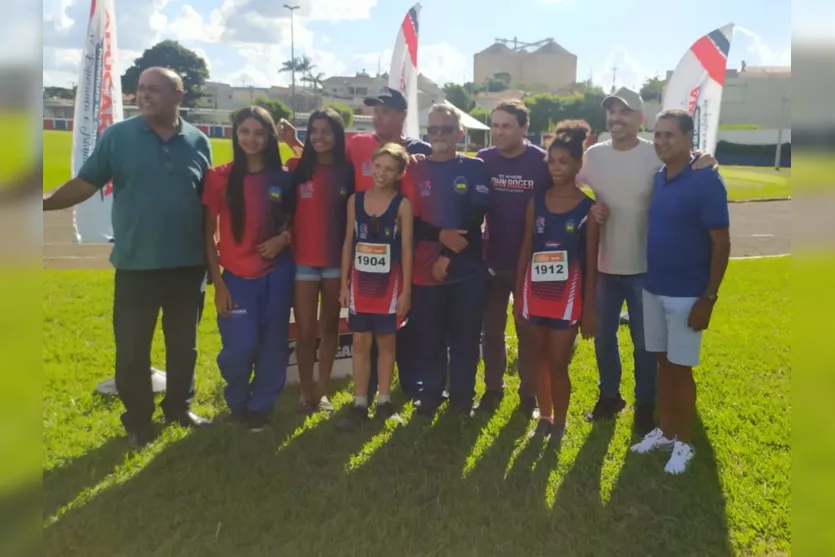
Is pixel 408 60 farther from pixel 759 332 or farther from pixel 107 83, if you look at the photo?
pixel 759 332

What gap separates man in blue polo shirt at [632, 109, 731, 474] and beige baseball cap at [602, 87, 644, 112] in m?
0.39

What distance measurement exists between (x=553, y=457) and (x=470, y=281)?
1.19m

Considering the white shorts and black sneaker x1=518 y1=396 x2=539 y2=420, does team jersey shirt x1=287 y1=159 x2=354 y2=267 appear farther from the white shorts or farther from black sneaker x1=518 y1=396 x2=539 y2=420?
the white shorts

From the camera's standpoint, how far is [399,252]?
4.13 meters

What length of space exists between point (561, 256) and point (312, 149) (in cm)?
167

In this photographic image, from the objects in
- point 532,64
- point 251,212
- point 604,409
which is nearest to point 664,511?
point 604,409

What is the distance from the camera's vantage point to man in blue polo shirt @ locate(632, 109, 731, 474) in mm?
3445

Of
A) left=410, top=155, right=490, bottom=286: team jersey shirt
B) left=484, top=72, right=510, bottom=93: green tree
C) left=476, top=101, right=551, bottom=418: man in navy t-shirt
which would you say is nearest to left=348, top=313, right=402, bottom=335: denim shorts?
left=410, top=155, right=490, bottom=286: team jersey shirt

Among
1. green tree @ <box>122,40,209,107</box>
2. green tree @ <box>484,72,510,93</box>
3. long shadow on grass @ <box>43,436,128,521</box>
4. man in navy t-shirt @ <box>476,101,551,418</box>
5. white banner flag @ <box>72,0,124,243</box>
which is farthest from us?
green tree @ <box>484,72,510,93</box>

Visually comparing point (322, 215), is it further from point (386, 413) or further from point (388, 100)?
point (386, 413)

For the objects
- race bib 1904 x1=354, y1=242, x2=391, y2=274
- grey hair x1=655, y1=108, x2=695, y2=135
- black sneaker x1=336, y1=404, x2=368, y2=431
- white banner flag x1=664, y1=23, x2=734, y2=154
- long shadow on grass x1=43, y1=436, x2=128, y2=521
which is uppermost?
white banner flag x1=664, y1=23, x2=734, y2=154

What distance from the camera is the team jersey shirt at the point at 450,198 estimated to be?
4109 millimetres

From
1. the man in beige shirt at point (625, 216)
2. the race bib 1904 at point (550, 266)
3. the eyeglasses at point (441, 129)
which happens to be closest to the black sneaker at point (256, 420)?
the race bib 1904 at point (550, 266)

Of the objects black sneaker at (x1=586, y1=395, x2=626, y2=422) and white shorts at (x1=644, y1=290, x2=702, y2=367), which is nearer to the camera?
white shorts at (x1=644, y1=290, x2=702, y2=367)
